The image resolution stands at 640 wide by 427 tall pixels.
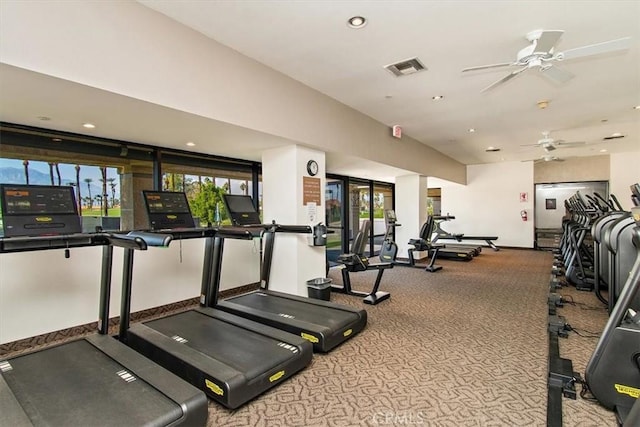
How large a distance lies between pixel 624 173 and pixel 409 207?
6820 millimetres

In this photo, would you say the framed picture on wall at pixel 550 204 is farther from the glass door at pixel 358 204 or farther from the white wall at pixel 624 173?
the glass door at pixel 358 204

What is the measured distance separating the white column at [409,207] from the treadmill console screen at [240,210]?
5.07 metres

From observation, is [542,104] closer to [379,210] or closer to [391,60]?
[391,60]

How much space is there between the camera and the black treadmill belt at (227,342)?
2467mm

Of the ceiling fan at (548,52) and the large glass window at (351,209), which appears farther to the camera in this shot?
the large glass window at (351,209)

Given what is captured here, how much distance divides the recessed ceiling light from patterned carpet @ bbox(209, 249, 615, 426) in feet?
10.0

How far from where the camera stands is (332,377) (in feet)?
8.71

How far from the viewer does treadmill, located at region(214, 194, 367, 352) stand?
3188 millimetres

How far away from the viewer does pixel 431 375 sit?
2686mm

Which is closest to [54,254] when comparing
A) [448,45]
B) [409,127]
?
[448,45]

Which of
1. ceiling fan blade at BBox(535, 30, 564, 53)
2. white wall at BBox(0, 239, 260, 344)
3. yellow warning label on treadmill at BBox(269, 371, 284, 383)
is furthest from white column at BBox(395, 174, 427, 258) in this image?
yellow warning label on treadmill at BBox(269, 371, 284, 383)

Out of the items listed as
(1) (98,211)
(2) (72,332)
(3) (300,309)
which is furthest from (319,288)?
(1) (98,211)

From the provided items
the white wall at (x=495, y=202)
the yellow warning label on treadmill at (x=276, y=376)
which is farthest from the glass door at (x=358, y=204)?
the yellow warning label on treadmill at (x=276, y=376)

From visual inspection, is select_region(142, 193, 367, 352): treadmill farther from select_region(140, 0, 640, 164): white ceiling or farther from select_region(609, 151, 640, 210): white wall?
select_region(609, 151, 640, 210): white wall
